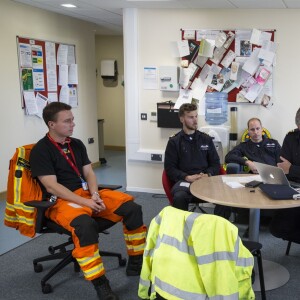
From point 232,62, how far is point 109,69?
11.5 feet

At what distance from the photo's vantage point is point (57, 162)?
2734 mm

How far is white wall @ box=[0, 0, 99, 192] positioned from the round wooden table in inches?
109

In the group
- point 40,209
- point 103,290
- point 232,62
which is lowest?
point 103,290

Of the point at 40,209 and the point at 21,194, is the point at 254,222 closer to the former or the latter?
the point at 40,209

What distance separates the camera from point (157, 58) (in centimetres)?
465

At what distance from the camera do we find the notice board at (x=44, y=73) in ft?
15.8

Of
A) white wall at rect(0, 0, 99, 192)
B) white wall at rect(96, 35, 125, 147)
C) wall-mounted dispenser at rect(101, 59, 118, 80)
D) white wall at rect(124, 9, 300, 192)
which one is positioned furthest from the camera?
white wall at rect(96, 35, 125, 147)

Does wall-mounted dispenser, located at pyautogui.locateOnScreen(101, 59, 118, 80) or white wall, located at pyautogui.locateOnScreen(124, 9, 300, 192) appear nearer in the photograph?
white wall, located at pyautogui.locateOnScreen(124, 9, 300, 192)

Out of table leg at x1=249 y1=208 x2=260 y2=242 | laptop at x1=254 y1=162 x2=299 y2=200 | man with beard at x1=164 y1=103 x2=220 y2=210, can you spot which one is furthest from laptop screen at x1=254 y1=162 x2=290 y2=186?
man with beard at x1=164 y1=103 x2=220 y2=210

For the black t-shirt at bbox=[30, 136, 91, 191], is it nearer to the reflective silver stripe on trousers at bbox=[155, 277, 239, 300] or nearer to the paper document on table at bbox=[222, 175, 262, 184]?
the paper document on table at bbox=[222, 175, 262, 184]

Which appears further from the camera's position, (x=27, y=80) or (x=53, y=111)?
(x=27, y=80)

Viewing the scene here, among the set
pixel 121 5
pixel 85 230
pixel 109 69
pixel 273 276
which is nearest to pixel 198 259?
pixel 85 230

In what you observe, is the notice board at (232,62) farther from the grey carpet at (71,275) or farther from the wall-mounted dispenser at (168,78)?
the grey carpet at (71,275)

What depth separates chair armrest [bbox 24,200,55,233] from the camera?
2.44 metres
